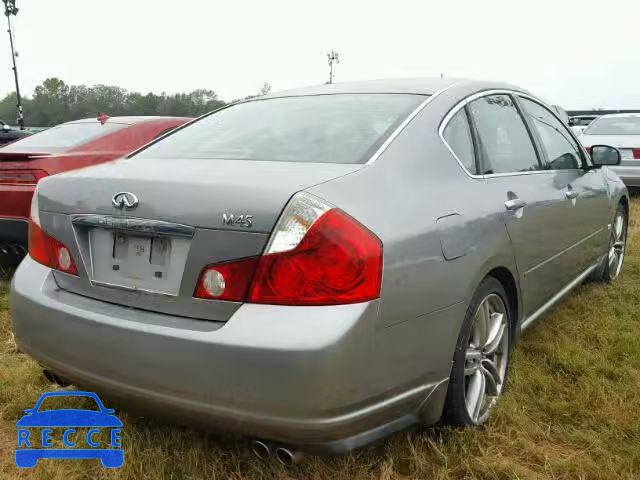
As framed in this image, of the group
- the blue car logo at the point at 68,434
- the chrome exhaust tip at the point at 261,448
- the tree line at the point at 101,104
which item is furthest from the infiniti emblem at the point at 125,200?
the tree line at the point at 101,104

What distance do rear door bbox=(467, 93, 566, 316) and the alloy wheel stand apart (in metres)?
0.23

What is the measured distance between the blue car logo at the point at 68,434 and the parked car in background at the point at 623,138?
7845 millimetres

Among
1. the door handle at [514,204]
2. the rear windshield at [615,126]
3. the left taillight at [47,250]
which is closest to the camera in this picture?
the left taillight at [47,250]

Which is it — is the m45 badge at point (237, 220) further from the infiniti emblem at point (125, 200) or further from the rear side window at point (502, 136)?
the rear side window at point (502, 136)

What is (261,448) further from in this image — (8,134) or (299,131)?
(8,134)

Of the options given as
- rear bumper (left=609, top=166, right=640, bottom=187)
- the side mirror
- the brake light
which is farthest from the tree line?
the side mirror

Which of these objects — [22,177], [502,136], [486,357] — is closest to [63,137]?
[22,177]

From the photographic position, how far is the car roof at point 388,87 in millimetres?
2635

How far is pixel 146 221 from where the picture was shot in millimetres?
1860

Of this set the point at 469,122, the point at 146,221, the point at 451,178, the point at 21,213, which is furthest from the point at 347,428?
the point at 21,213

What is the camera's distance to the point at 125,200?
1.92 metres

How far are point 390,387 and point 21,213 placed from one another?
3.43m

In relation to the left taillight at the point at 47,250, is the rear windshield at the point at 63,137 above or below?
above

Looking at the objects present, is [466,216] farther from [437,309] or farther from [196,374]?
[196,374]
